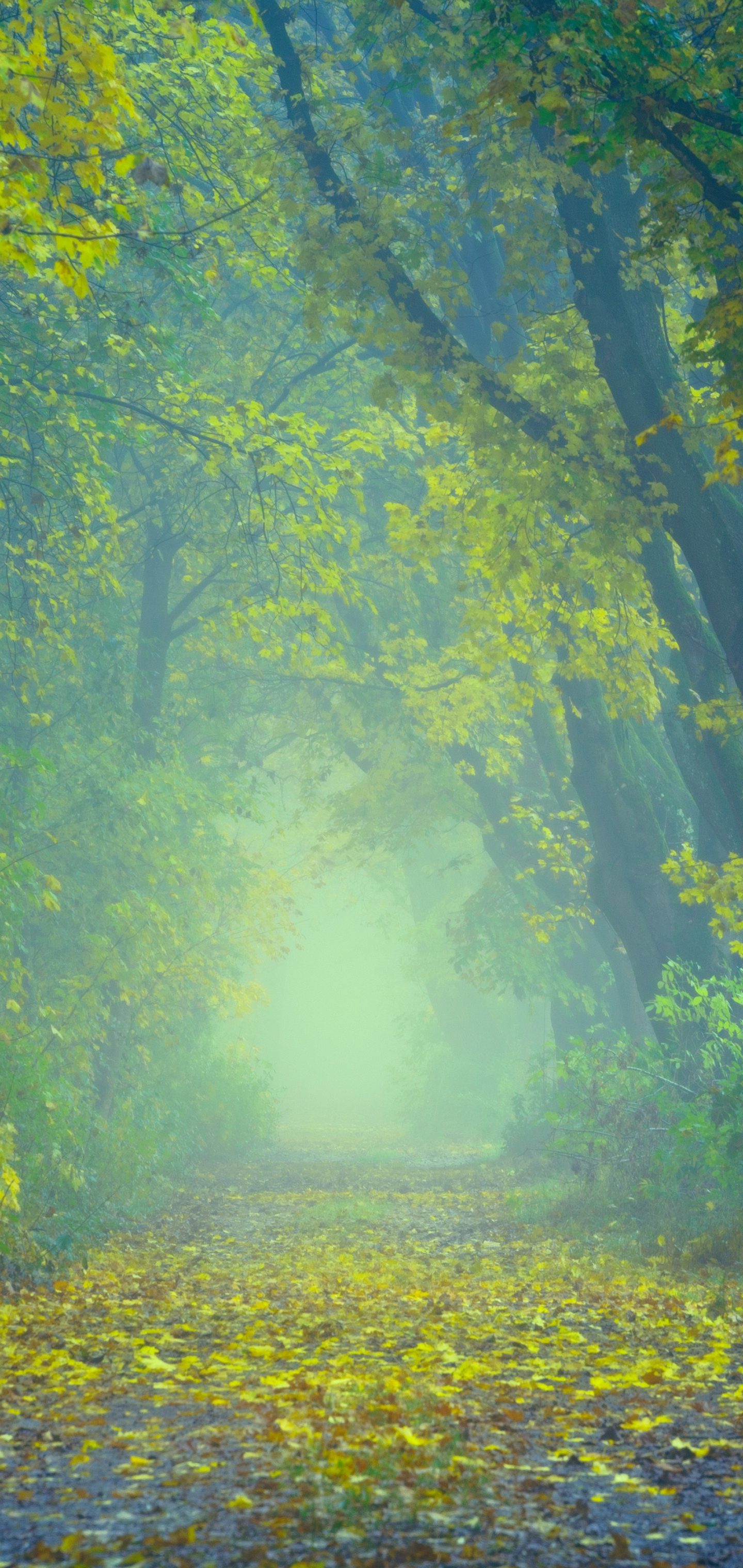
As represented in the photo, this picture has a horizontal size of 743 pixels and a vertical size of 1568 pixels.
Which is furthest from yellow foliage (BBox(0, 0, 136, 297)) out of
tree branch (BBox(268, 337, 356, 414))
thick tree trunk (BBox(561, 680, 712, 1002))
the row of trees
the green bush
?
tree branch (BBox(268, 337, 356, 414))

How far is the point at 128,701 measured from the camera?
53.3 ft

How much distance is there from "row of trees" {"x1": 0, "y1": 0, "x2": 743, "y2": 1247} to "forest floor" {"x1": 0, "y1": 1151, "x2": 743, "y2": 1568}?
2.41 metres

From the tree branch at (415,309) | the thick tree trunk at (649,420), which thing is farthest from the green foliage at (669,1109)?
the tree branch at (415,309)

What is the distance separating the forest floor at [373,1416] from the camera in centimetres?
331

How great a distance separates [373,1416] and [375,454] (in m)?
11.3

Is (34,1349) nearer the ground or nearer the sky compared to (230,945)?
nearer the ground

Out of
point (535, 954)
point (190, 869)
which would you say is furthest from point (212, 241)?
point (535, 954)

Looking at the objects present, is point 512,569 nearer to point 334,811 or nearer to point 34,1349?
point 34,1349

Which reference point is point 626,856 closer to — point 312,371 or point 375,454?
point 375,454

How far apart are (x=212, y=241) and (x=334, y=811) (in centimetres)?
1413

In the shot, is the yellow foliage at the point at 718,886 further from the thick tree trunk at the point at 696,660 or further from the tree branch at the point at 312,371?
the tree branch at the point at 312,371

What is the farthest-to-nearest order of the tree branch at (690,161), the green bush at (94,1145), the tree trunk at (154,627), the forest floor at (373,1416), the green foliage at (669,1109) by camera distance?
1. the tree trunk at (154,627)
2. the green foliage at (669,1109)
3. the green bush at (94,1145)
4. the tree branch at (690,161)
5. the forest floor at (373,1416)

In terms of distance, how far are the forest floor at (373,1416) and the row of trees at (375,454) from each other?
7.90 feet

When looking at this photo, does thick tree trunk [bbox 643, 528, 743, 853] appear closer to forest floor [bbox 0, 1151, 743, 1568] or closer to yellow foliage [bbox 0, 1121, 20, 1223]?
forest floor [bbox 0, 1151, 743, 1568]
